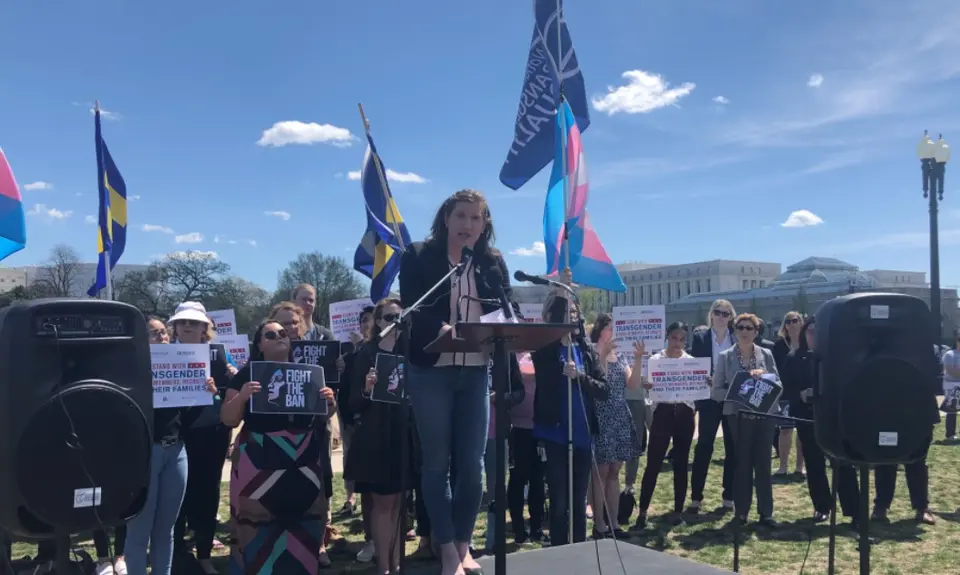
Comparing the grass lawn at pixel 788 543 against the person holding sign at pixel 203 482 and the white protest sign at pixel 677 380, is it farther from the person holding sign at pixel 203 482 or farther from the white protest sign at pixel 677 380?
the white protest sign at pixel 677 380

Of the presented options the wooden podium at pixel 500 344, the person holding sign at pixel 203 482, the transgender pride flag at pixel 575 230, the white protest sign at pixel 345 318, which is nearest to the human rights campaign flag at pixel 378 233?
the white protest sign at pixel 345 318

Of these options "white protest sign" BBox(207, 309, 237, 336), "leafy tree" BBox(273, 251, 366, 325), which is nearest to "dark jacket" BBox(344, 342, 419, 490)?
"white protest sign" BBox(207, 309, 237, 336)

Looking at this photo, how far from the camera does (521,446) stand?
22.1ft

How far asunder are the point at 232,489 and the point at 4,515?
88.1 inches

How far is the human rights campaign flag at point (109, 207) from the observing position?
32.6 feet

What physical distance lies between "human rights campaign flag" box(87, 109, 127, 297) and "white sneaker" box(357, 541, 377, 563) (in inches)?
243

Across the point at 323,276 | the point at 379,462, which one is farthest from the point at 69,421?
the point at 323,276

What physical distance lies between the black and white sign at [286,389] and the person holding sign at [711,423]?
4.54 m

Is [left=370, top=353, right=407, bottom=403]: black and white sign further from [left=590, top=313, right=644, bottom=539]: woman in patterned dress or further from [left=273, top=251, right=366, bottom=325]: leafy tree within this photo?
[left=273, top=251, right=366, bottom=325]: leafy tree

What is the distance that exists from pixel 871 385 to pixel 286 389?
11.1 feet

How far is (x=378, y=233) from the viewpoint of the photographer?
9984 mm

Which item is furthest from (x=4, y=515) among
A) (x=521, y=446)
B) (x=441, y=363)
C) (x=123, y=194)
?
(x=123, y=194)

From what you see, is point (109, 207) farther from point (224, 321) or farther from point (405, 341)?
point (405, 341)

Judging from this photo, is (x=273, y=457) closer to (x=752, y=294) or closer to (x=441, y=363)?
(x=441, y=363)
